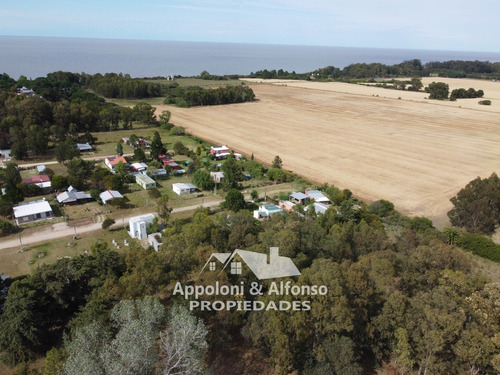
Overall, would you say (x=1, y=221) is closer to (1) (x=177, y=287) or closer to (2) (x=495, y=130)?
(1) (x=177, y=287)

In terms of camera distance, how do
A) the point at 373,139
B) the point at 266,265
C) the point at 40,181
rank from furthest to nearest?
1. the point at 373,139
2. the point at 40,181
3. the point at 266,265

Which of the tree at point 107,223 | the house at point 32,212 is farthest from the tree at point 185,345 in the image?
the house at point 32,212

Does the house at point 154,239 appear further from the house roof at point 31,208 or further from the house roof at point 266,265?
the house roof at point 31,208

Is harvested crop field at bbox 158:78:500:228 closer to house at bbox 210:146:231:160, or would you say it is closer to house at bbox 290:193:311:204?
house at bbox 210:146:231:160

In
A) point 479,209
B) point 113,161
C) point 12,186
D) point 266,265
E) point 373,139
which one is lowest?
point 113,161

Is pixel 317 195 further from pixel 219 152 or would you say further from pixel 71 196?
pixel 71 196

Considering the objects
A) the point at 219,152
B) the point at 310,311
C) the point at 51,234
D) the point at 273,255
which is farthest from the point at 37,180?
the point at 310,311

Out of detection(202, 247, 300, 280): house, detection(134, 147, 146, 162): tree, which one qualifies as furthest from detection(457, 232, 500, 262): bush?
detection(134, 147, 146, 162): tree
